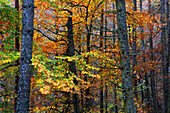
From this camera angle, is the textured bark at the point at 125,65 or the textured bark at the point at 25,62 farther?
the textured bark at the point at 25,62

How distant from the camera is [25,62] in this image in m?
5.54

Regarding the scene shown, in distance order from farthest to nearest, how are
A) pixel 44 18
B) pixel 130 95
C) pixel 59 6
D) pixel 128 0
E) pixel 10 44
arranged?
1. pixel 44 18
2. pixel 128 0
3. pixel 10 44
4. pixel 59 6
5. pixel 130 95

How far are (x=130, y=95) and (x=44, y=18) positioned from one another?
876 centimetres

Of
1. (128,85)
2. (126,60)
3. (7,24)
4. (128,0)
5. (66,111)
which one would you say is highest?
(128,0)

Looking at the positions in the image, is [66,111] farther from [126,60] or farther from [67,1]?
[67,1]

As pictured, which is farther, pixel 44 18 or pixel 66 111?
pixel 44 18

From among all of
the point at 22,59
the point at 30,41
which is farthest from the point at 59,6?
the point at 22,59

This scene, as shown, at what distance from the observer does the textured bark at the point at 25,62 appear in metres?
5.38

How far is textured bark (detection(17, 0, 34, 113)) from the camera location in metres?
5.38

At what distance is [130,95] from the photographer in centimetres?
491

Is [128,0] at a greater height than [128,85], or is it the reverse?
[128,0]

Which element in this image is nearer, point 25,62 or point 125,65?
point 125,65

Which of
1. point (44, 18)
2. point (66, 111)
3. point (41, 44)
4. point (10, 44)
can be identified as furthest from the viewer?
point (41, 44)

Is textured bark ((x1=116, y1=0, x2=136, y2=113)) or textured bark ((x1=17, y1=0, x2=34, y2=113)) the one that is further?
textured bark ((x1=17, y1=0, x2=34, y2=113))
